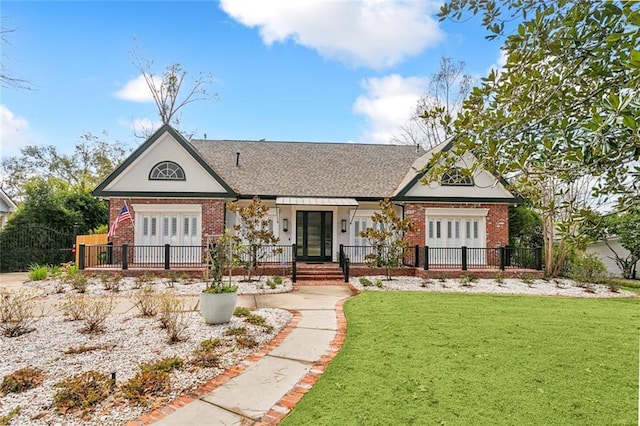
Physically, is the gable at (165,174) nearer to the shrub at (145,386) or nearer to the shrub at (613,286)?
the shrub at (145,386)

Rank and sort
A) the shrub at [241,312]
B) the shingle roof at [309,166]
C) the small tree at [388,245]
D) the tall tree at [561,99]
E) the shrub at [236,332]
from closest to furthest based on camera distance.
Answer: the tall tree at [561,99] < the shrub at [236,332] < the shrub at [241,312] < the small tree at [388,245] < the shingle roof at [309,166]

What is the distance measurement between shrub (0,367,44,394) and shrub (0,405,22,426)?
56cm

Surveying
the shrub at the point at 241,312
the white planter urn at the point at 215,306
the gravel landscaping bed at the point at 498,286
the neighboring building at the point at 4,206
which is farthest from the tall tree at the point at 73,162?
the white planter urn at the point at 215,306

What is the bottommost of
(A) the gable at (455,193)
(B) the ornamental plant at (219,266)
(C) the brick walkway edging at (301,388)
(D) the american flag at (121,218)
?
(C) the brick walkway edging at (301,388)

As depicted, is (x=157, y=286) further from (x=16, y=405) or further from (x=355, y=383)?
(x=355, y=383)

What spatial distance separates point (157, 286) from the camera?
13.0m

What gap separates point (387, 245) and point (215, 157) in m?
11.8

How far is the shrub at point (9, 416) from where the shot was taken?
12.7 ft

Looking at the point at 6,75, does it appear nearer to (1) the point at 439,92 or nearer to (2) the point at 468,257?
(2) the point at 468,257

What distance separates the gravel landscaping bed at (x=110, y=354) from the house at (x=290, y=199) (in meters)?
9.03

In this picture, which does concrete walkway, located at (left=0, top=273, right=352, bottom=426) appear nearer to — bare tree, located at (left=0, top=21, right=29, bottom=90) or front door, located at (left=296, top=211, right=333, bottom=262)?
bare tree, located at (left=0, top=21, right=29, bottom=90)

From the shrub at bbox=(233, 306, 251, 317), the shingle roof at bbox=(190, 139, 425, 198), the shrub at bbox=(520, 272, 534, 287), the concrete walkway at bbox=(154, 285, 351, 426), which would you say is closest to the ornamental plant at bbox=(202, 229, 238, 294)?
the shrub at bbox=(233, 306, 251, 317)

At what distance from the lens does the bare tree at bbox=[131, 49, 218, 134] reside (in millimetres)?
29781

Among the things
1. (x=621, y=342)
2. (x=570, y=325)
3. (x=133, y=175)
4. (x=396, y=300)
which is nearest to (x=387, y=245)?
(x=396, y=300)
